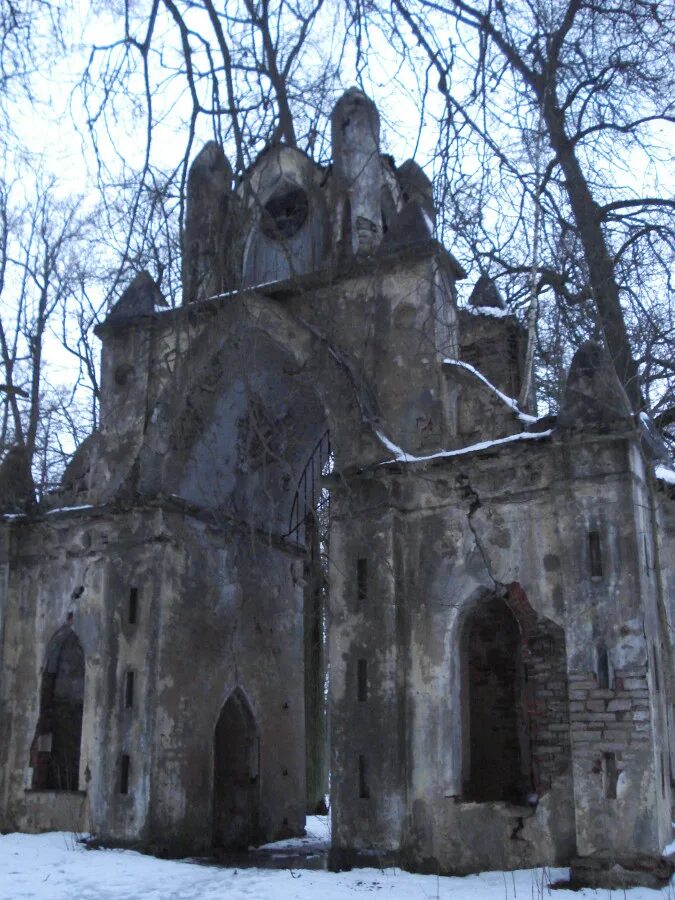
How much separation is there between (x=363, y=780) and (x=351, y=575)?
218cm

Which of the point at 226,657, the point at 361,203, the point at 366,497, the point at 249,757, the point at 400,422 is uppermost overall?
the point at 361,203

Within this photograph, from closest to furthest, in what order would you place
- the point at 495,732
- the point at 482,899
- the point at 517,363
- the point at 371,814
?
the point at 482,899 → the point at 371,814 → the point at 495,732 → the point at 517,363

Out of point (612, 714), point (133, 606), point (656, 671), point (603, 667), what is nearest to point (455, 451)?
point (603, 667)

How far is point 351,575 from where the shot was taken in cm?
1079

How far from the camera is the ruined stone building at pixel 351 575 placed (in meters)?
9.43

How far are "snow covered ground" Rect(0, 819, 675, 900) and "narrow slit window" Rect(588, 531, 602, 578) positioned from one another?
9.27 feet

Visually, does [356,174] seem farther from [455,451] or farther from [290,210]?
[455,451]

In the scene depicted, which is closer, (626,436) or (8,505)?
(626,436)

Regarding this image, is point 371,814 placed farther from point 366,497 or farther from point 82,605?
point 82,605

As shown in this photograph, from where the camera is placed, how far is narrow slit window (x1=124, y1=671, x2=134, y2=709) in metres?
11.9

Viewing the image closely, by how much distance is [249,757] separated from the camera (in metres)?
13.6

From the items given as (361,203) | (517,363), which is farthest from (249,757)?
(361,203)

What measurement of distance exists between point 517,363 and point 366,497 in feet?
15.1

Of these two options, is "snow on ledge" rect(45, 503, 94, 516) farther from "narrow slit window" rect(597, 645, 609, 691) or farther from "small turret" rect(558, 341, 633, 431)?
"narrow slit window" rect(597, 645, 609, 691)
